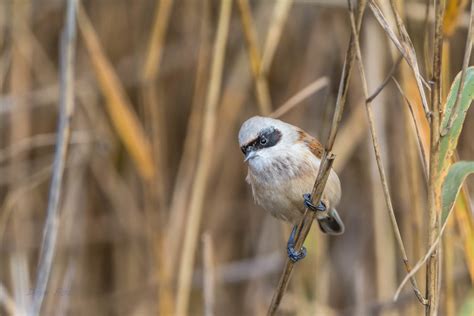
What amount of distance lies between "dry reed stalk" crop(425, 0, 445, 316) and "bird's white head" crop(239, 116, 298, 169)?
0.70m

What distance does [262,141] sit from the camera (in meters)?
1.90

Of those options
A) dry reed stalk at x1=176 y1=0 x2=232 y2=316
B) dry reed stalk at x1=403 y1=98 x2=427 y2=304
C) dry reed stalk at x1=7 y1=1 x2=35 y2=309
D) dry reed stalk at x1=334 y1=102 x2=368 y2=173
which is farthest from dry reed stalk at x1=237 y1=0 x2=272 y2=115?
dry reed stalk at x1=7 y1=1 x2=35 y2=309

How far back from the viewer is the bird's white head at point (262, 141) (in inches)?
73.5

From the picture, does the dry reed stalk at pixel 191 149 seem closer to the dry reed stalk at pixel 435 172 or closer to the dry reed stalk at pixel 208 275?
the dry reed stalk at pixel 208 275

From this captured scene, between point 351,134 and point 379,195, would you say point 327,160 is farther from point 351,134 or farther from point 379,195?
point 351,134

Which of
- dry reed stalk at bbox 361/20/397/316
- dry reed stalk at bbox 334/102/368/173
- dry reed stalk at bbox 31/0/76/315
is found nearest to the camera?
dry reed stalk at bbox 31/0/76/315

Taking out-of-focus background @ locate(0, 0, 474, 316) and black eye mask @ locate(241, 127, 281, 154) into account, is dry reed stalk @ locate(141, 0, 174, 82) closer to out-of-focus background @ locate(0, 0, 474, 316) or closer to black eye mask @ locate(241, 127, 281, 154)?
out-of-focus background @ locate(0, 0, 474, 316)

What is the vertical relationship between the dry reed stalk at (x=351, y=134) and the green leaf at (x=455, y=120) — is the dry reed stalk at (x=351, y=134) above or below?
below

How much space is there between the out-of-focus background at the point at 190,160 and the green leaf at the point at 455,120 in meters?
1.30

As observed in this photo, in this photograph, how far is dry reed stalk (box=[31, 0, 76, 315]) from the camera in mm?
1865

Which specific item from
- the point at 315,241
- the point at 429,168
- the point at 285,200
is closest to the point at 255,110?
the point at 315,241

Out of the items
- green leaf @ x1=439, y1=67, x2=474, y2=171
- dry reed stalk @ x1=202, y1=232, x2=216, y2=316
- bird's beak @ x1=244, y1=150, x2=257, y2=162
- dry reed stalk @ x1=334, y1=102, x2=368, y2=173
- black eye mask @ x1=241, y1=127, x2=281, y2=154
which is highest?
green leaf @ x1=439, y1=67, x2=474, y2=171

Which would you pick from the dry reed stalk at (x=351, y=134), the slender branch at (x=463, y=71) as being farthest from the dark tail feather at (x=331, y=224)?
the slender branch at (x=463, y=71)

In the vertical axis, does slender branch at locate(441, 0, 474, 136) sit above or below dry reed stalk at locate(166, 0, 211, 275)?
above
